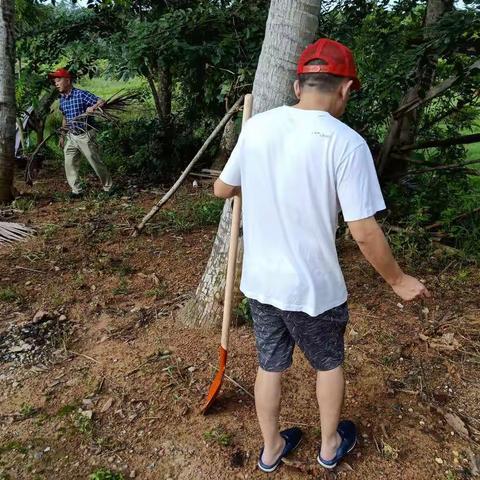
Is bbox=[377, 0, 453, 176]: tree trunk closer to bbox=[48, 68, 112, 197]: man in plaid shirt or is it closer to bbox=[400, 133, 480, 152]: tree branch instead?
bbox=[400, 133, 480, 152]: tree branch

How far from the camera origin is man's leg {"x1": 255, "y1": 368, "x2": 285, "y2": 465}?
2104 mm

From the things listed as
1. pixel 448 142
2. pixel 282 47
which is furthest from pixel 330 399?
pixel 448 142

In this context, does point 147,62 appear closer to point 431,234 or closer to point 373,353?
point 431,234

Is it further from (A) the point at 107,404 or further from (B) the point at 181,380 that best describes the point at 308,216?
(A) the point at 107,404

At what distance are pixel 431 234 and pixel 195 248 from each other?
91.9 inches

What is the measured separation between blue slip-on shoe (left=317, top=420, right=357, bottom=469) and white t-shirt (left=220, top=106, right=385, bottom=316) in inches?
33.4

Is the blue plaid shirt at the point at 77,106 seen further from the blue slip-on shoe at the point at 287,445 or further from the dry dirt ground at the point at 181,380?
the blue slip-on shoe at the point at 287,445

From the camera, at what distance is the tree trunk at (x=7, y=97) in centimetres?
566

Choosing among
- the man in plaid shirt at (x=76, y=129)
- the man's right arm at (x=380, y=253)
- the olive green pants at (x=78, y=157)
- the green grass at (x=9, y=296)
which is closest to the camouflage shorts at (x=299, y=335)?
the man's right arm at (x=380, y=253)

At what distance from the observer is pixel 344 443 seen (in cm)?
227

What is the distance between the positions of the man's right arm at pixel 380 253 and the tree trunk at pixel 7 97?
570cm

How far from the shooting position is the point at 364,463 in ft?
7.44

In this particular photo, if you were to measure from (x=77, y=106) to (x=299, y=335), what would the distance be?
19.3 ft

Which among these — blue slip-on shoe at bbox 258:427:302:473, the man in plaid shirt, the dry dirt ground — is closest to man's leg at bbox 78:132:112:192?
the man in plaid shirt
